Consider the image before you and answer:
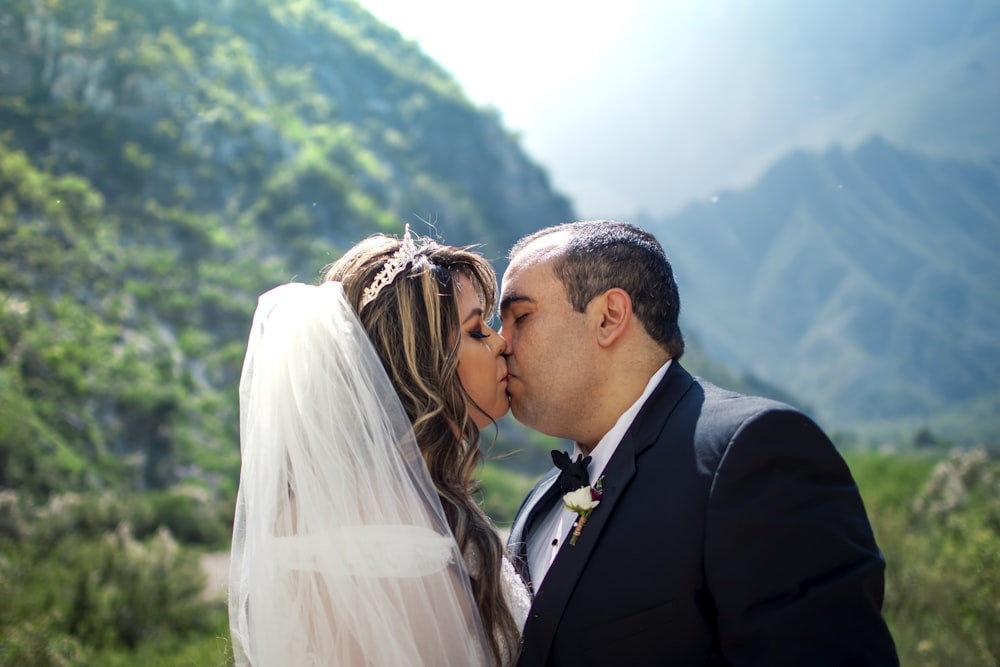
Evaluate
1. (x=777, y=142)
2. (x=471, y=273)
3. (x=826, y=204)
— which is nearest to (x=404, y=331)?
(x=471, y=273)

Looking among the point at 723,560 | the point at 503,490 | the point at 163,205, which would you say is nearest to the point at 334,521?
the point at 723,560

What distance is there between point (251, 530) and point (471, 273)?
1.19m

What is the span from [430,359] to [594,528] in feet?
2.58

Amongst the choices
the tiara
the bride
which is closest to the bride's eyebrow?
the bride

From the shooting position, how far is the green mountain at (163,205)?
18.0 metres

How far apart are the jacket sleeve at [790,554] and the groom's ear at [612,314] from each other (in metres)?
0.62

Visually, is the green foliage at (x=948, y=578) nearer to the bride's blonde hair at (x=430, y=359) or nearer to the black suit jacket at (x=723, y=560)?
the black suit jacket at (x=723, y=560)

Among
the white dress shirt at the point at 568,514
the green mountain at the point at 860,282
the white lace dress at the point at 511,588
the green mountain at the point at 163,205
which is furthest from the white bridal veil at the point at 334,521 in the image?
the green mountain at the point at 860,282

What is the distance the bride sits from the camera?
243 cm

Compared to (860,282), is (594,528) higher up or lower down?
lower down

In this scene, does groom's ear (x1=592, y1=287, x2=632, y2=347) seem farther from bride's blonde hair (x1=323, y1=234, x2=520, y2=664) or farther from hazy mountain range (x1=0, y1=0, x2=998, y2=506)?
hazy mountain range (x1=0, y1=0, x2=998, y2=506)

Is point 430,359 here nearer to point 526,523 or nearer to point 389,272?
point 389,272

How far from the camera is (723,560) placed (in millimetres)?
2283

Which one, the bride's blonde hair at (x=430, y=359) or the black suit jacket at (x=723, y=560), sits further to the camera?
the bride's blonde hair at (x=430, y=359)
